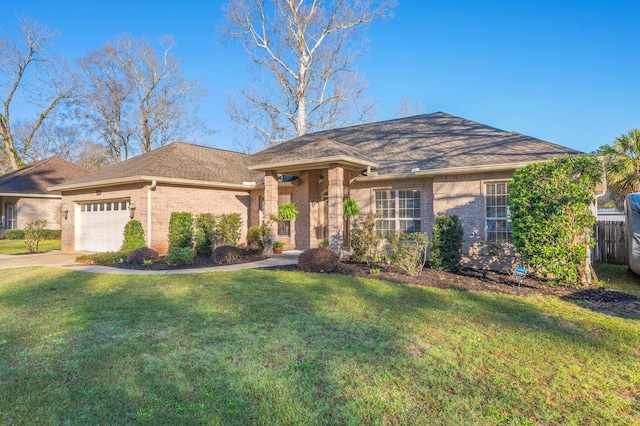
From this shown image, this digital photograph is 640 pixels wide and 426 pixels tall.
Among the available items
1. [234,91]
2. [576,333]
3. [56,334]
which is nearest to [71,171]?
[234,91]

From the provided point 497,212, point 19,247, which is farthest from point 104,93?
point 497,212

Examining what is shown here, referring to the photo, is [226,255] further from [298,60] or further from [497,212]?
[298,60]

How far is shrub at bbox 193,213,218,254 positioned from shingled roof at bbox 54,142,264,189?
1.57 meters

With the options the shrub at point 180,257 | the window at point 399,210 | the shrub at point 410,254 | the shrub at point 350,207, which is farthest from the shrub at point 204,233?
the shrub at point 410,254

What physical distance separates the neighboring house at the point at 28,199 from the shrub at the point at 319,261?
21160 mm

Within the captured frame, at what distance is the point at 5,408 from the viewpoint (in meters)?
3.18

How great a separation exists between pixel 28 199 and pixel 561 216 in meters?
29.3

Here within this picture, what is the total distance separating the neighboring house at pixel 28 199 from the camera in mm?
24400

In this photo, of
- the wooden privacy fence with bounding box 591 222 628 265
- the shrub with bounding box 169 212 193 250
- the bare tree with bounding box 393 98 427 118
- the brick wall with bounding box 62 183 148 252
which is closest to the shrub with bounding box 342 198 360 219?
the shrub with bounding box 169 212 193 250

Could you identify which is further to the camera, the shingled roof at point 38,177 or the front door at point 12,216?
the front door at point 12,216

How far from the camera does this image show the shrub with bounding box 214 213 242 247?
13836 millimetres

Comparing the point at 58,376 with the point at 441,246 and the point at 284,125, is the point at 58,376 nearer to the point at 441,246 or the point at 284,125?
the point at 441,246

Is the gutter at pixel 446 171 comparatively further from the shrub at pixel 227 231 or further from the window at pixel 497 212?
the shrub at pixel 227 231

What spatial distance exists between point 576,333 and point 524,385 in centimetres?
220
